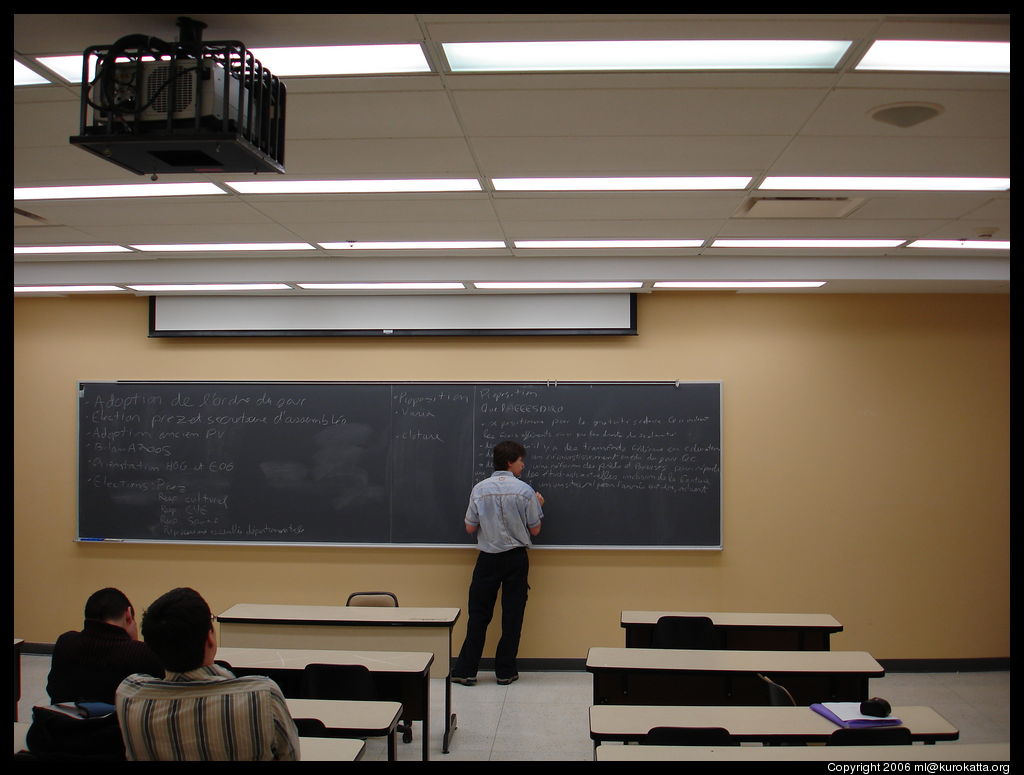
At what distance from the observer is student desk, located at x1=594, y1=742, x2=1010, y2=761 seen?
2.58 meters

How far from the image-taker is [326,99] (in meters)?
2.42

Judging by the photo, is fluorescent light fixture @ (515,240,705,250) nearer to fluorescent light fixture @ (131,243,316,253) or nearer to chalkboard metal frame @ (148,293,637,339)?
chalkboard metal frame @ (148,293,637,339)

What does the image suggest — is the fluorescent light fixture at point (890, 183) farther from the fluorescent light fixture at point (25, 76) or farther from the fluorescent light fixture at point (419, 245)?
the fluorescent light fixture at point (25, 76)

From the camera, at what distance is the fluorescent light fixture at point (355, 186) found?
329 cm

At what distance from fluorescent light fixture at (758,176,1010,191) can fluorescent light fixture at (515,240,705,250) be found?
114cm

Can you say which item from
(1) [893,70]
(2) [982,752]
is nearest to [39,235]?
(1) [893,70]

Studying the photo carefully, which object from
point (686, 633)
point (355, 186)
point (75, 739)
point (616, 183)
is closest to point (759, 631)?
point (686, 633)

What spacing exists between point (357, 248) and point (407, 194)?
129 cm

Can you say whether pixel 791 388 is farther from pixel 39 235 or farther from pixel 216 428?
pixel 39 235

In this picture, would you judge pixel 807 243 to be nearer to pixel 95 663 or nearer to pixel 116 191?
pixel 116 191

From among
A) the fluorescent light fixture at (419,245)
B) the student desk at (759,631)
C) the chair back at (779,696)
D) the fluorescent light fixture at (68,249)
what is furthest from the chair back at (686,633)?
the fluorescent light fixture at (68,249)

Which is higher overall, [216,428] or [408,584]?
[216,428]

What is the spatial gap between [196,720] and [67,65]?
1836mm

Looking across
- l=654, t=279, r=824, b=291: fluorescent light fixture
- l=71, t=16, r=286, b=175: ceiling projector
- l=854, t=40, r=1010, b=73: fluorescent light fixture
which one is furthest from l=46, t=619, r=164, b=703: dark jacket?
l=654, t=279, r=824, b=291: fluorescent light fixture
